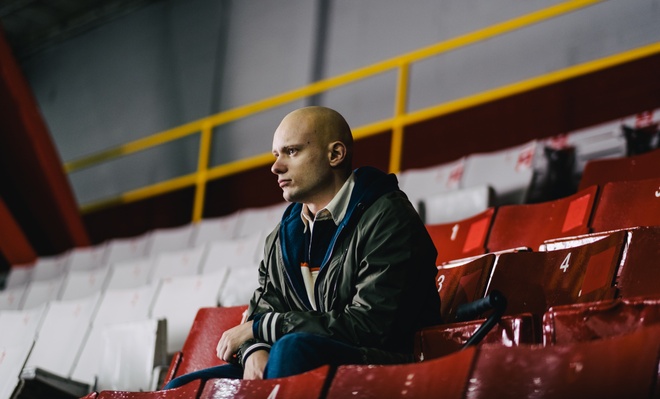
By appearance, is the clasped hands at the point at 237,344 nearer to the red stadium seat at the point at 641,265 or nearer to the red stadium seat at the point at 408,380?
the red stadium seat at the point at 408,380

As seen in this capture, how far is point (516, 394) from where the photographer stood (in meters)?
0.52

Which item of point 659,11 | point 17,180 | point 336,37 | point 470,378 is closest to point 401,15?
point 336,37

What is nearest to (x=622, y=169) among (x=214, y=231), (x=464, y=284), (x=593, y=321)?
(x=464, y=284)

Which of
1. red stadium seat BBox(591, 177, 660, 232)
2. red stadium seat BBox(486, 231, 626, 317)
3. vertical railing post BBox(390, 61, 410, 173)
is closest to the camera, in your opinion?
red stadium seat BBox(486, 231, 626, 317)

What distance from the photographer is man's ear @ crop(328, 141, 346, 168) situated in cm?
85

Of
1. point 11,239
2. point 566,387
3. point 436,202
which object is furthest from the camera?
point 11,239

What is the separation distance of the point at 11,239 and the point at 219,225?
0.60 metres

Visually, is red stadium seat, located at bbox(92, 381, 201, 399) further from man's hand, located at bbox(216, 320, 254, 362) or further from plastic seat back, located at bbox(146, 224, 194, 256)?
plastic seat back, located at bbox(146, 224, 194, 256)

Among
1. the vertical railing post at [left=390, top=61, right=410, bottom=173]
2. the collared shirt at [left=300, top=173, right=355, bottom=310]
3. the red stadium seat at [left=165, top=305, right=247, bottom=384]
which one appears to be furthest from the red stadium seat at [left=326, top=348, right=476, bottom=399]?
the vertical railing post at [left=390, top=61, right=410, bottom=173]

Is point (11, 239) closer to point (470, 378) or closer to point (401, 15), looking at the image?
point (401, 15)

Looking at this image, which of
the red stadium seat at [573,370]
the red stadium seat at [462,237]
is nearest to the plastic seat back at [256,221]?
the red stadium seat at [462,237]

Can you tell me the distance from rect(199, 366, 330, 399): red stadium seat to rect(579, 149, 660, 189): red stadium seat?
71 centimetres

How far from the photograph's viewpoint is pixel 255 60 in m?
2.83

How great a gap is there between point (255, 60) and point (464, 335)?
2.22 m
